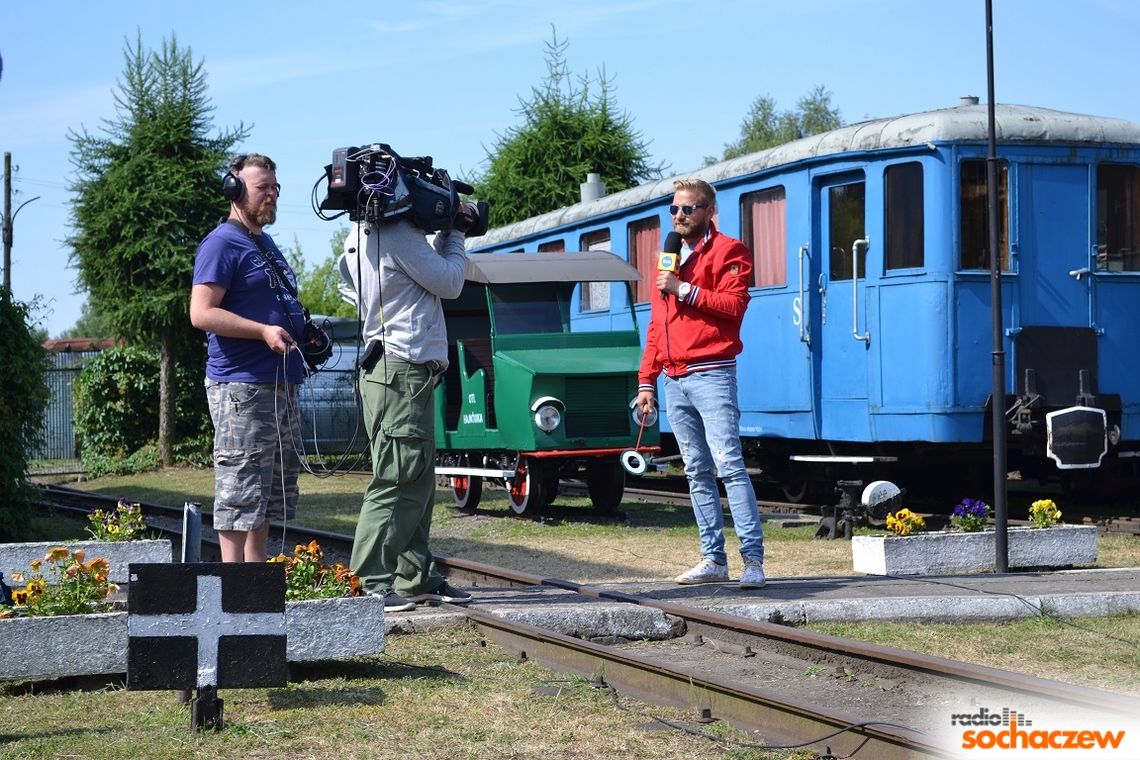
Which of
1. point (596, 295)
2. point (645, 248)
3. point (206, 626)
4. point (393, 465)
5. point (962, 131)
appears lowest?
point (206, 626)

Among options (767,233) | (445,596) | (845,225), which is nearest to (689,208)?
(445,596)

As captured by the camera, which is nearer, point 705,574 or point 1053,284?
point 705,574

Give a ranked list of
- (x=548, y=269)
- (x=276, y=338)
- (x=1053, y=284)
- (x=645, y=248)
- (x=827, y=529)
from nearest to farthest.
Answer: (x=276, y=338) < (x=827, y=529) < (x=1053, y=284) < (x=548, y=269) < (x=645, y=248)

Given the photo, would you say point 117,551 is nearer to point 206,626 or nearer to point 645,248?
point 206,626

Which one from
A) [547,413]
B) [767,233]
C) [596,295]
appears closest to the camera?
[547,413]

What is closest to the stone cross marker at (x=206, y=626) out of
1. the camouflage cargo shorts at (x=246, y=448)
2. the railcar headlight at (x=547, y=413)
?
the camouflage cargo shorts at (x=246, y=448)

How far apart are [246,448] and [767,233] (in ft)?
28.3

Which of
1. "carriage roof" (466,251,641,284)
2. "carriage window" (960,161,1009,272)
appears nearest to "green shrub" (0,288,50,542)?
"carriage roof" (466,251,641,284)

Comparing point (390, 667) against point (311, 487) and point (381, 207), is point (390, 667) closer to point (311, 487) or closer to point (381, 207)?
point (381, 207)

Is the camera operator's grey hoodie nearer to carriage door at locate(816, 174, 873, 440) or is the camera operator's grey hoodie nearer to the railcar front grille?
carriage door at locate(816, 174, 873, 440)

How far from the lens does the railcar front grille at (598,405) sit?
13.4m

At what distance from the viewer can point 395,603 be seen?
22.5 feet

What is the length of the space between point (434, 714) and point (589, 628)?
1800mm

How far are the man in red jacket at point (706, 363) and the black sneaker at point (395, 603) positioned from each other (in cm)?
164
